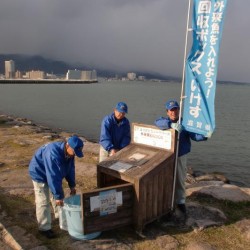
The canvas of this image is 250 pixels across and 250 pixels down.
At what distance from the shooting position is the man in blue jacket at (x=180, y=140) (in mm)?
6887

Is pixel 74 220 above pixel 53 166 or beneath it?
beneath

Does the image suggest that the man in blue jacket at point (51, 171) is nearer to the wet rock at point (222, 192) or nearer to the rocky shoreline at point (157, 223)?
the rocky shoreline at point (157, 223)

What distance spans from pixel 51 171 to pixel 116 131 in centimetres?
245

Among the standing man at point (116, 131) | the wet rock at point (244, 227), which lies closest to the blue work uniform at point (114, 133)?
the standing man at point (116, 131)

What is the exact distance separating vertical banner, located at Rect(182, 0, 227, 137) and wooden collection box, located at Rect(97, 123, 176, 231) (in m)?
0.63

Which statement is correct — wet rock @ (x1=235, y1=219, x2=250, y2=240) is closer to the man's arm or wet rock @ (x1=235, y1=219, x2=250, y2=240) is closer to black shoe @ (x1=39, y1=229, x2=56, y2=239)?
the man's arm

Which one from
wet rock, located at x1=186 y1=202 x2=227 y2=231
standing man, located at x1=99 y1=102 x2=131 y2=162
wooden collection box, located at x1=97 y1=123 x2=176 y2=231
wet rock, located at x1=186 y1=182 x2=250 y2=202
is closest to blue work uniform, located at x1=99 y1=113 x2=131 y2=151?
standing man, located at x1=99 y1=102 x2=131 y2=162

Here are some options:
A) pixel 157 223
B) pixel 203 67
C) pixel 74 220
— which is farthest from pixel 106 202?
pixel 203 67

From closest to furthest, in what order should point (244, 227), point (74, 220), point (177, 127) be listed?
point (74, 220) < point (177, 127) < point (244, 227)

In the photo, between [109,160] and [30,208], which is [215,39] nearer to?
[109,160]

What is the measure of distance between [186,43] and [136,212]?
3645 millimetres

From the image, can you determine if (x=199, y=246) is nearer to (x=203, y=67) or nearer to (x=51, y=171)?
(x=51, y=171)

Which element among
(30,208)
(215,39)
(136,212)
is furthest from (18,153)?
(215,39)

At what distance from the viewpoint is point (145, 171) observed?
6285mm
